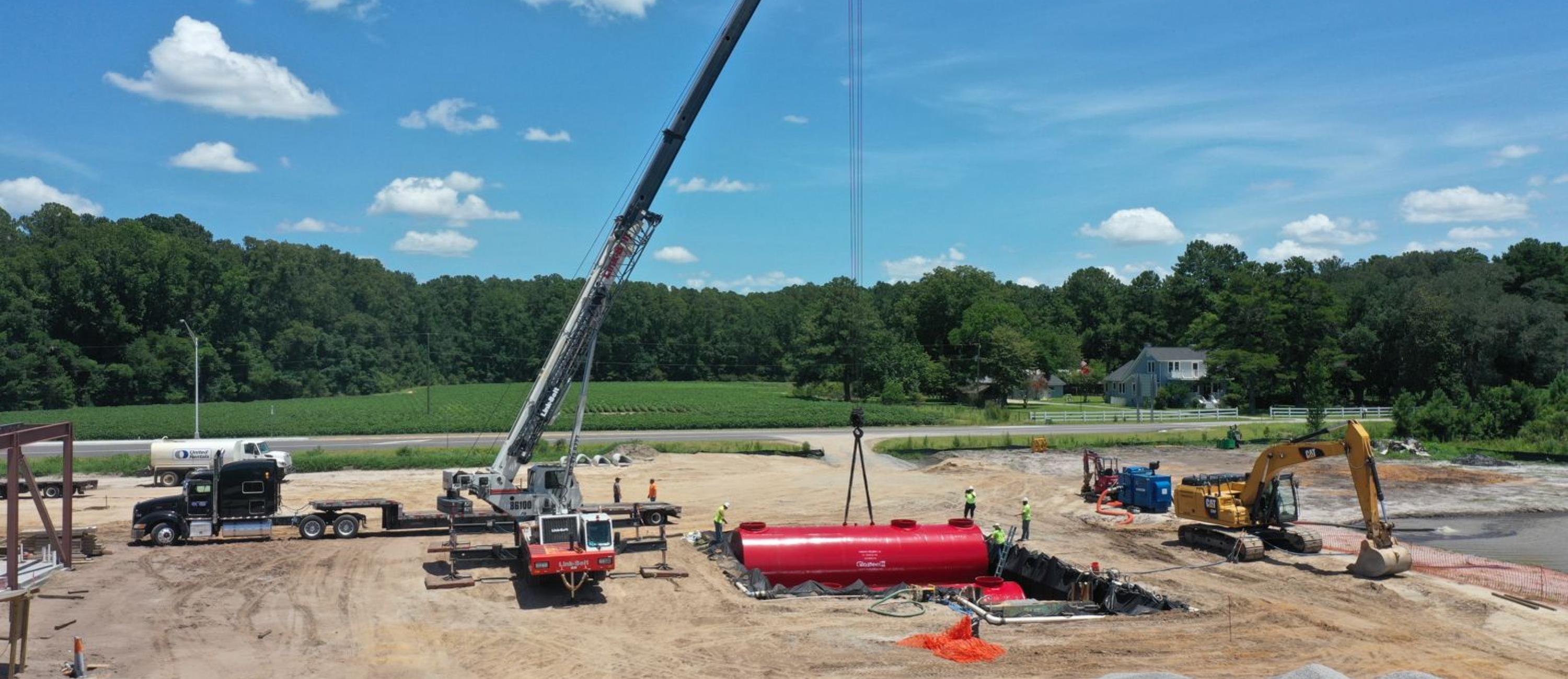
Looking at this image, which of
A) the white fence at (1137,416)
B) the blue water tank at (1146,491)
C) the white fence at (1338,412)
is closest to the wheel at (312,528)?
the blue water tank at (1146,491)

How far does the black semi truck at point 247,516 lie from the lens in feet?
93.4

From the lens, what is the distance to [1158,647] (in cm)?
1864

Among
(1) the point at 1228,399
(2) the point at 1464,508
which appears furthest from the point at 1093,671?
(1) the point at 1228,399

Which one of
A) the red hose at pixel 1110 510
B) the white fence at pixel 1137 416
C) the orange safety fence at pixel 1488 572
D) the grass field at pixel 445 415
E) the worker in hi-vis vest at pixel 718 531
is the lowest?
the orange safety fence at pixel 1488 572

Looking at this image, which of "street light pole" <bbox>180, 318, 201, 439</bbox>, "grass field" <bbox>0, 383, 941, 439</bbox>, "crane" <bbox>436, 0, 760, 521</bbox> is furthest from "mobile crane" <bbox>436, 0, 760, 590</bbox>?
"grass field" <bbox>0, 383, 941, 439</bbox>

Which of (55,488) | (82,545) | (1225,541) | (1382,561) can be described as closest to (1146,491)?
(1225,541)

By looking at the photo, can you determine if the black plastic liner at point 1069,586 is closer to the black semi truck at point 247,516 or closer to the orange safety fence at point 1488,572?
the orange safety fence at point 1488,572

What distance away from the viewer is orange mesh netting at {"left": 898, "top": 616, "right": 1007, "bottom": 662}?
58.9ft

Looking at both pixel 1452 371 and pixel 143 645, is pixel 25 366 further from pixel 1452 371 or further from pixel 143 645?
pixel 1452 371

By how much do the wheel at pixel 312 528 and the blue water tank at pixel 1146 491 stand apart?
26.3 metres

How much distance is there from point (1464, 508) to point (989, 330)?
6986cm

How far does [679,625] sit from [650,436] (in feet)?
154

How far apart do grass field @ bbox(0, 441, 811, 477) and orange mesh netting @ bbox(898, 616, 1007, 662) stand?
1173 inches

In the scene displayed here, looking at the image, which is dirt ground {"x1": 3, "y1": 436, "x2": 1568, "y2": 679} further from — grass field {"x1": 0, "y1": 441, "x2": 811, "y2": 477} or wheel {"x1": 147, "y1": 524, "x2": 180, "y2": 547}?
grass field {"x1": 0, "y1": 441, "x2": 811, "y2": 477}
